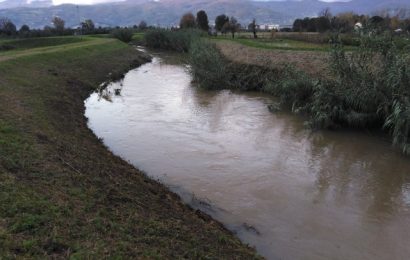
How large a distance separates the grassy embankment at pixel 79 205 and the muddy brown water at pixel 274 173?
0.94m

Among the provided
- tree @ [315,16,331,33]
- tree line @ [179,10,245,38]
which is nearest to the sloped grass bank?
tree @ [315,16,331,33]

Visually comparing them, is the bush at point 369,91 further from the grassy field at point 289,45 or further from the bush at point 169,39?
the bush at point 169,39

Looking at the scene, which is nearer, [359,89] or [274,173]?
[274,173]

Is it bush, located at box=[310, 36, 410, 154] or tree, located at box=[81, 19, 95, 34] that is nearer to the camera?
bush, located at box=[310, 36, 410, 154]

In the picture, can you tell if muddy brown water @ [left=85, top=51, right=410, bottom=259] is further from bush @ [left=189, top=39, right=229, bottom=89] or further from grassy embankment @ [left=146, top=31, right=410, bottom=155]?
bush @ [left=189, top=39, right=229, bottom=89]

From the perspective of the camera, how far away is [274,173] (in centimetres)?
1099

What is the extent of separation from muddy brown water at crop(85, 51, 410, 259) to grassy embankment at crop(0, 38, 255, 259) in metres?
0.94

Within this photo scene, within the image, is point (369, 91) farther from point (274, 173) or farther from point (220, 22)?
point (220, 22)

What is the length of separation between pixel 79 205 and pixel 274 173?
224 inches

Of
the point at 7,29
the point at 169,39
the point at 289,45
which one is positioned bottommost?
the point at 169,39

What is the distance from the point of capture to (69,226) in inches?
234

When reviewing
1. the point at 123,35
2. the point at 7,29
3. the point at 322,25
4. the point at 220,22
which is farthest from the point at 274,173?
the point at 7,29

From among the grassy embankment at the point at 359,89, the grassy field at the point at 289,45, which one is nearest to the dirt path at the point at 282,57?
the grassy embankment at the point at 359,89

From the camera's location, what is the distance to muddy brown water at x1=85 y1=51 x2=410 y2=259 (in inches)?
A: 310
